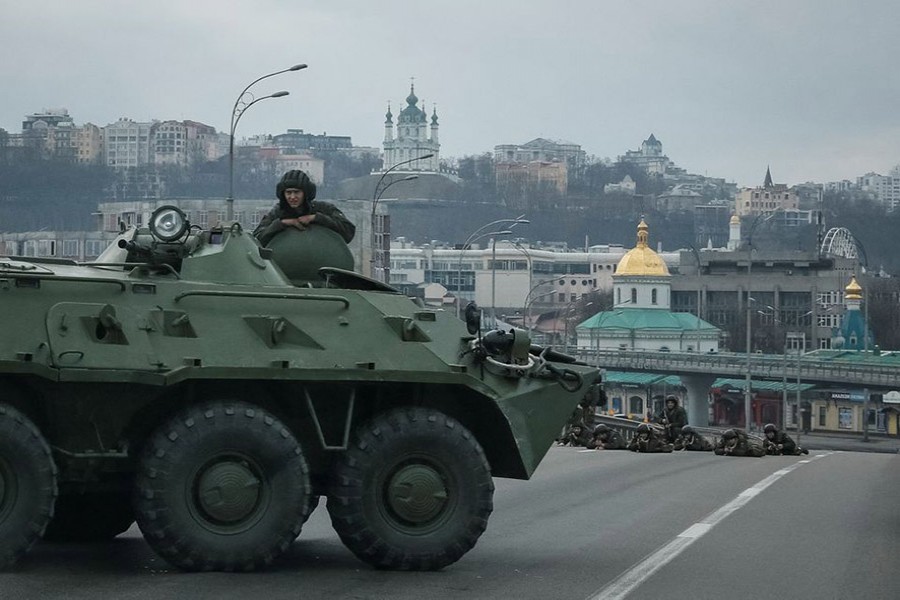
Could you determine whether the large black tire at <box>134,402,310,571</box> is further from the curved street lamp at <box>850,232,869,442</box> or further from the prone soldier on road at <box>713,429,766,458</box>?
the curved street lamp at <box>850,232,869,442</box>

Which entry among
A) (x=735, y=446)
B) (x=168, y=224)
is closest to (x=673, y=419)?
(x=735, y=446)

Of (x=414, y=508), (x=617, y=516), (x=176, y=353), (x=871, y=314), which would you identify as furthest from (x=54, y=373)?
(x=871, y=314)

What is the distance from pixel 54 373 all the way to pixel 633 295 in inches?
5074

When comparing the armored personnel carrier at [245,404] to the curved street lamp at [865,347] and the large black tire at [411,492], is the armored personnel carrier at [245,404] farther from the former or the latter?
the curved street lamp at [865,347]

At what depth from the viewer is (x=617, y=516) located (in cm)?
1717

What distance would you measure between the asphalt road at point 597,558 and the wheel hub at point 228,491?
1.24 ft

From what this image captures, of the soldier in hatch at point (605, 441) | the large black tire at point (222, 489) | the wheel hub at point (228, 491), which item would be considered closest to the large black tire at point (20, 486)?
the large black tire at point (222, 489)

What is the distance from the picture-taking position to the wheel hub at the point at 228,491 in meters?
11.8

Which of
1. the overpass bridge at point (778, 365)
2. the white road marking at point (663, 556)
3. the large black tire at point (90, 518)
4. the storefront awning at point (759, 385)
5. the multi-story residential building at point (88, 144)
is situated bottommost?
the storefront awning at point (759, 385)

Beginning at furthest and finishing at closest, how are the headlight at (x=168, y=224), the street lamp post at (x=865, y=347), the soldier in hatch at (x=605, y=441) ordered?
the street lamp post at (x=865, y=347)
the soldier in hatch at (x=605, y=441)
the headlight at (x=168, y=224)

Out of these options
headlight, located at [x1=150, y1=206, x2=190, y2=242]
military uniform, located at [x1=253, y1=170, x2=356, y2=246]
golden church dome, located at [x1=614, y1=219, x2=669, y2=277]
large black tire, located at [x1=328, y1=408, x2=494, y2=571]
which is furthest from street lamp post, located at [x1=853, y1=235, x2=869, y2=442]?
→ headlight, located at [x1=150, y1=206, x2=190, y2=242]

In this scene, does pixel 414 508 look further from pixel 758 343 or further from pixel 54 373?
pixel 758 343

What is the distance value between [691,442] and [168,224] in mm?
22113

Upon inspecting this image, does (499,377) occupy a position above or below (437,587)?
above
